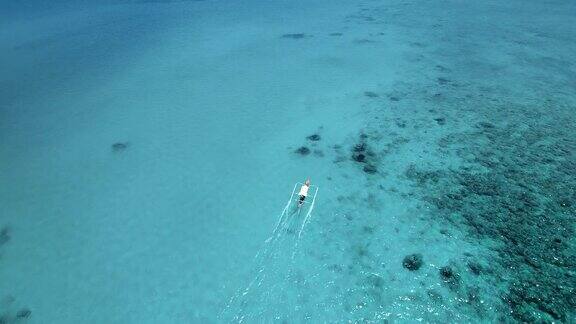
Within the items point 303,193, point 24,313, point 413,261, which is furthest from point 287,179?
point 24,313

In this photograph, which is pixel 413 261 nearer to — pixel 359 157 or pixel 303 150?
pixel 359 157

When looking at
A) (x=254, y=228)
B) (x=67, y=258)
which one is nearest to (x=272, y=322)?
(x=254, y=228)

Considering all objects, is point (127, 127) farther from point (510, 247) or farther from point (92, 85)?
point (510, 247)

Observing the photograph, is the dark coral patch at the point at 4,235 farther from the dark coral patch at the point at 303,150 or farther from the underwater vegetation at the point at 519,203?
the underwater vegetation at the point at 519,203

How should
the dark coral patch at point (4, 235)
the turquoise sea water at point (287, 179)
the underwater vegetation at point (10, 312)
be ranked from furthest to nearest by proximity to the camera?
the dark coral patch at point (4, 235)
the turquoise sea water at point (287, 179)
the underwater vegetation at point (10, 312)

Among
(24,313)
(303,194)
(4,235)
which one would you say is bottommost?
(24,313)

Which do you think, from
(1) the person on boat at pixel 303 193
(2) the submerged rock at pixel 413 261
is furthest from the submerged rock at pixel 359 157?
(2) the submerged rock at pixel 413 261
